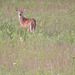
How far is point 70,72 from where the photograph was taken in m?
5.77

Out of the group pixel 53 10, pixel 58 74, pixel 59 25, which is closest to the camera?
pixel 58 74

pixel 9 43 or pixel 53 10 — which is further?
pixel 53 10

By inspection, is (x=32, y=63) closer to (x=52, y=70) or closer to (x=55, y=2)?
(x=52, y=70)

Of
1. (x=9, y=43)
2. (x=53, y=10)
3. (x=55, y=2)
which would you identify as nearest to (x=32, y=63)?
(x=9, y=43)

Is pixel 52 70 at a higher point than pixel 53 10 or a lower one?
lower

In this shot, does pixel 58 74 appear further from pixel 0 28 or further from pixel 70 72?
pixel 0 28

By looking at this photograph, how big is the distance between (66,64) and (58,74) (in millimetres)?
540

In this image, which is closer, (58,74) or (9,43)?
(58,74)

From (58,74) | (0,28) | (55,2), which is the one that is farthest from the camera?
(55,2)

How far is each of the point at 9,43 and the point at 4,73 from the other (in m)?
1.94

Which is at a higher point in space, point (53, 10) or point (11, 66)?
point (53, 10)

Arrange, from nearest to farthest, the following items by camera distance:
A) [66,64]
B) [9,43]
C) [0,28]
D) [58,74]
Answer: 1. [58,74]
2. [66,64]
3. [9,43]
4. [0,28]

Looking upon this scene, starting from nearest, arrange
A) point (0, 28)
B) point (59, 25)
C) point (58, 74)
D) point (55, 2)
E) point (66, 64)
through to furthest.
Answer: point (58, 74)
point (66, 64)
point (0, 28)
point (59, 25)
point (55, 2)

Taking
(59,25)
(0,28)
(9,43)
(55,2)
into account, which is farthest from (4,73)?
(55,2)
